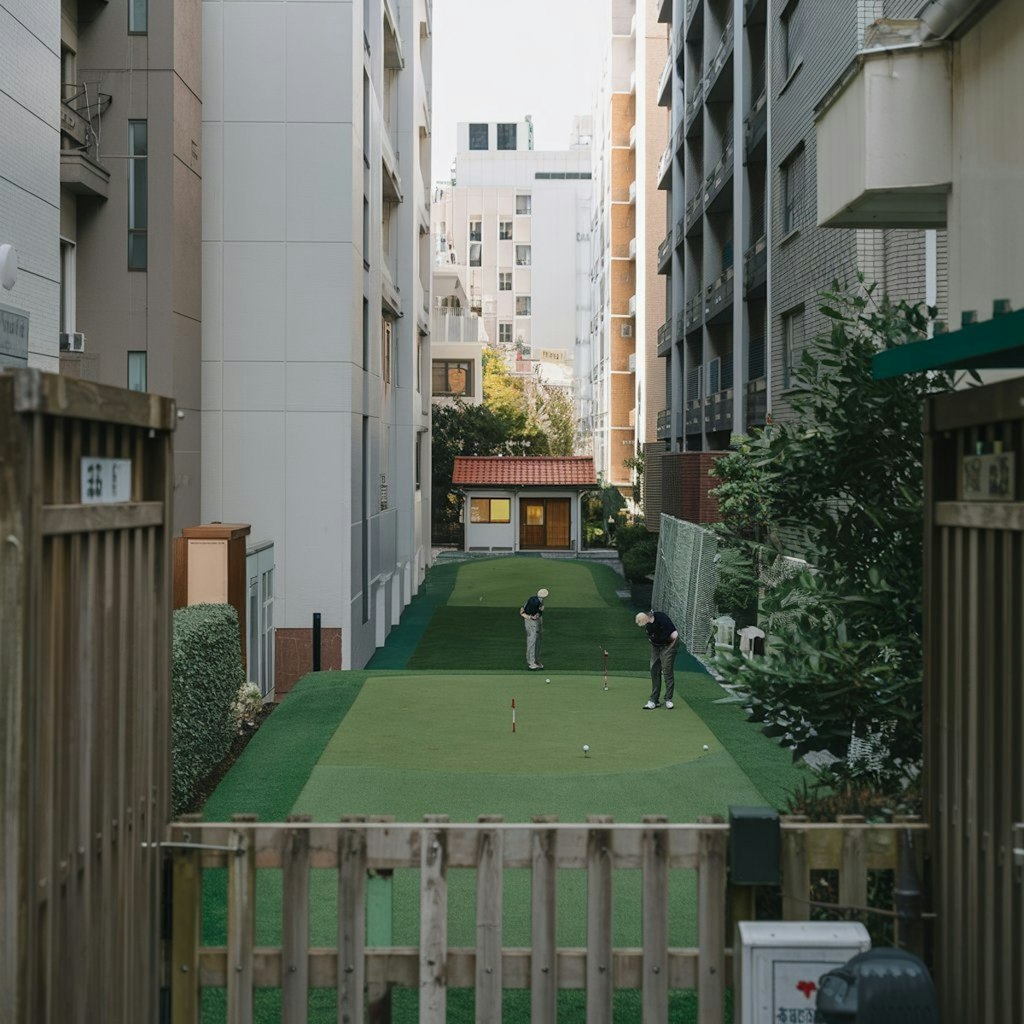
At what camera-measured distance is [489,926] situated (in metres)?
5.86

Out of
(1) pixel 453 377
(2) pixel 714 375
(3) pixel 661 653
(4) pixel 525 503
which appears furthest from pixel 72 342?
(1) pixel 453 377

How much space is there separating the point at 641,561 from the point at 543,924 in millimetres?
33171

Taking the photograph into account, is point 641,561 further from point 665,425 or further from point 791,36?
point 791,36

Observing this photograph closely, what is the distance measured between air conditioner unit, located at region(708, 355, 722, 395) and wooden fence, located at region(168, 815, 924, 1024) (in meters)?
30.3

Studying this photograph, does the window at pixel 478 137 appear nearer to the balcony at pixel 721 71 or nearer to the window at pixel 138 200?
the balcony at pixel 721 71

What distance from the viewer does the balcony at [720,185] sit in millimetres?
33406

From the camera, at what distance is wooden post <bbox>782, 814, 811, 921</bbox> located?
581cm

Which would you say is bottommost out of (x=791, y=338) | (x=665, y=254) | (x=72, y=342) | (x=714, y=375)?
(x=72, y=342)

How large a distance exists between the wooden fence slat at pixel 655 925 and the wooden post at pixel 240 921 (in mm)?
1753

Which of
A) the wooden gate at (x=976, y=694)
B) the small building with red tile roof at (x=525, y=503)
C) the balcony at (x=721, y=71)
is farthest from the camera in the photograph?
the small building with red tile roof at (x=525, y=503)

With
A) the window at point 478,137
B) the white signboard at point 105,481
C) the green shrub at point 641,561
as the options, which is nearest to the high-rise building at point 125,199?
the white signboard at point 105,481

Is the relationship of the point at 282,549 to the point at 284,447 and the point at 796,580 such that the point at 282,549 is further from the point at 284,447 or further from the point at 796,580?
the point at 796,580

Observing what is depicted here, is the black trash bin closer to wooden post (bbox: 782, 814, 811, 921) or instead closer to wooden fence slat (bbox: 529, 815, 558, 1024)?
wooden post (bbox: 782, 814, 811, 921)

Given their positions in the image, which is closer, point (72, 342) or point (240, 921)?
point (240, 921)
